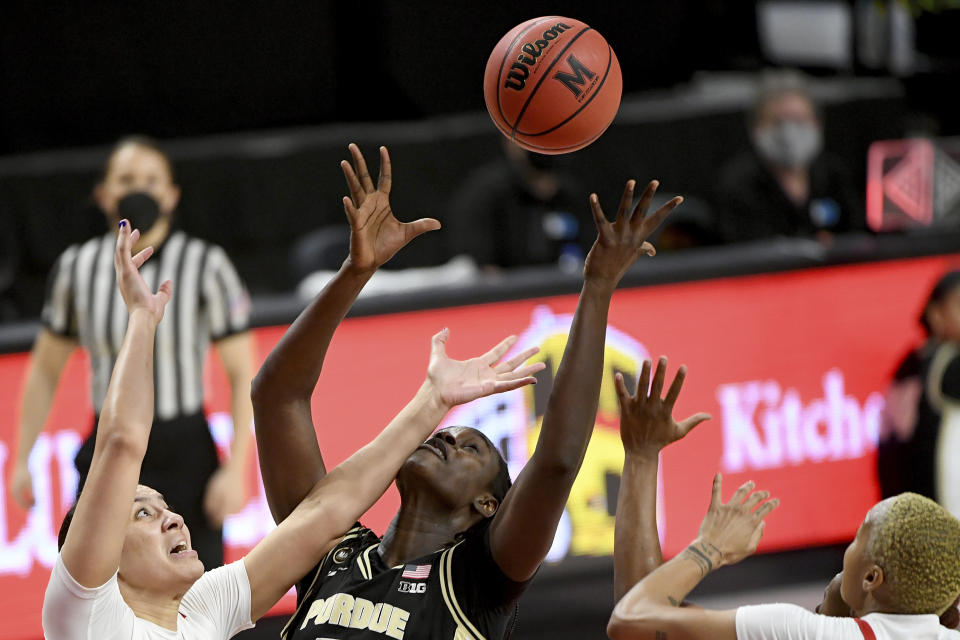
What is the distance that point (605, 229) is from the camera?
3.37m

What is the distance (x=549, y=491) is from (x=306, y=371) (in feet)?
2.58

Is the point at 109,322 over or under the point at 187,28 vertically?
under

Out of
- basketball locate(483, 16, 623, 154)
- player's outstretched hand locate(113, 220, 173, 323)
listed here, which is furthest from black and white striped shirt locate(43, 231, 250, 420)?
player's outstretched hand locate(113, 220, 173, 323)

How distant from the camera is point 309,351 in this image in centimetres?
371

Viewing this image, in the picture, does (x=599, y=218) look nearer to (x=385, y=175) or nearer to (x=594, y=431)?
(x=385, y=175)

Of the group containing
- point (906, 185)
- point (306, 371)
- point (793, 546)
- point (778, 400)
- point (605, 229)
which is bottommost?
point (793, 546)

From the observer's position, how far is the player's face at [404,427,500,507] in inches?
149

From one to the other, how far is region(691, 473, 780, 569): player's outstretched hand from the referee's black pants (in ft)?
10.3

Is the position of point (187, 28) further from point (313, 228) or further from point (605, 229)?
point (605, 229)

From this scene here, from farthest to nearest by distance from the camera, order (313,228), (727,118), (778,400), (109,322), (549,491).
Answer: (727,118)
(313,228)
(778,400)
(109,322)
(549,491)

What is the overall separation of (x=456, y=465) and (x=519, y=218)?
4.22 metres

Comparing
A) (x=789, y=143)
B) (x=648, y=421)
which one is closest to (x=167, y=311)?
(x=648, y=421)

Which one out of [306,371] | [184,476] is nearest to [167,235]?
[184,476]

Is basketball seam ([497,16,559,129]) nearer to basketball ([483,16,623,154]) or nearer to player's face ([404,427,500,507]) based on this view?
basketball ([483,16,623,154])
